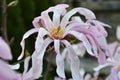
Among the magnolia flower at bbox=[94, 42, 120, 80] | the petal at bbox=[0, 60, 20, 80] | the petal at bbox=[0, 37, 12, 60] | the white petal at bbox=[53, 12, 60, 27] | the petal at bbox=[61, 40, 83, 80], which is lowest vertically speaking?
the magnolia flower at bbox=[94, 42, 120, 80]

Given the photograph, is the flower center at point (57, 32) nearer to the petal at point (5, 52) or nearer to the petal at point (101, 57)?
the petal at point (101, 57)

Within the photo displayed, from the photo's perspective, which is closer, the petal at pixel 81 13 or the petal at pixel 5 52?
the petal at pixel 5 52

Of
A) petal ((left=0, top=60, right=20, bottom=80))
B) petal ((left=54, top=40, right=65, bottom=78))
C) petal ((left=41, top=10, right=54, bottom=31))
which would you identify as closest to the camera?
petal ((left=0, top=60, right=20, bottom=80))

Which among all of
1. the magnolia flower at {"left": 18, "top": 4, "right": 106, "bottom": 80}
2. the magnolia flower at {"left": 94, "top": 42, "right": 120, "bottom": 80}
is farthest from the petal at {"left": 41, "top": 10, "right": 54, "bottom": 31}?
the magnolia flower at {"left": 94, "top": 42, "right": 120, "bottom": 80}

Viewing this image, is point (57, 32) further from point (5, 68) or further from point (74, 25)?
point (5, 68)

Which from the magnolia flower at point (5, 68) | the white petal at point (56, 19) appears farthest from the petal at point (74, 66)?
the magnolia flower at point (5, 68)

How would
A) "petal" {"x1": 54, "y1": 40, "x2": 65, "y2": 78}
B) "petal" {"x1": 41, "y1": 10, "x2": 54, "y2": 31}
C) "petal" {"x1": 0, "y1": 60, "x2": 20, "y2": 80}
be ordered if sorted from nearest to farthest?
"petal" {"x1": 0, "y1": 60, "x2": 20, "y2": 80}
"petal" {"x1": 54, "y1": 40, "x2": 65, "y2": 78}
"petal" {"x1": 41, "y1": 10, "x2": 54, "y2": 31}

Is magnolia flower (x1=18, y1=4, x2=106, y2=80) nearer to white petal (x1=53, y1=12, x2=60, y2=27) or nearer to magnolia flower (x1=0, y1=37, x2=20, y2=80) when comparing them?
white petal (x1=53, y1=12, x2=60, y2=27)

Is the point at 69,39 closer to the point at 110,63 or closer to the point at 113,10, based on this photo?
the point at 110,63

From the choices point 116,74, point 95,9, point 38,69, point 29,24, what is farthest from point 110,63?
point 95,9
